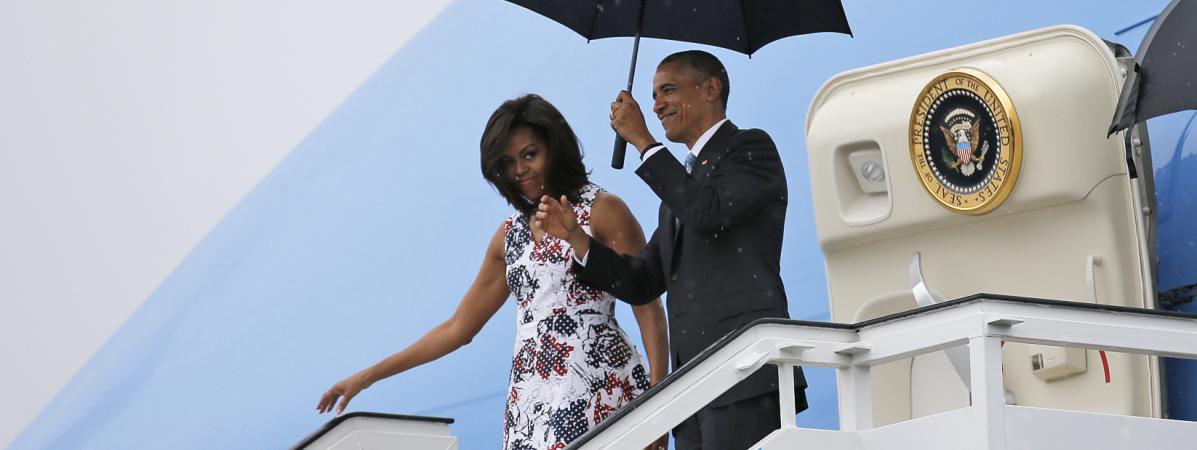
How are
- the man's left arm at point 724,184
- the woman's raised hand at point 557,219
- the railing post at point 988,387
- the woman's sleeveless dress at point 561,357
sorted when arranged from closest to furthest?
1. the railing post at point 988,387
2. the man's left arm at point 724,184
3. the woman's raised hand at point 557,219
4. the woman's sleeveless dress at point 561,357

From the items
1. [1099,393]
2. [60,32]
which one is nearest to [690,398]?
[1099,393]

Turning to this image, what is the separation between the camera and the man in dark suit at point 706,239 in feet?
11.4

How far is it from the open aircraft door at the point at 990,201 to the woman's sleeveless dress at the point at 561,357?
0.79 m

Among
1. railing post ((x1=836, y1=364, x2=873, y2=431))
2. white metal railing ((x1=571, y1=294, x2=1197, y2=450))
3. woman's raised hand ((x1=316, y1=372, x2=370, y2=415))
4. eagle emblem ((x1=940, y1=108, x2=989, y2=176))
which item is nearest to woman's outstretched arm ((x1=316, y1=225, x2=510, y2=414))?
woman's raised hand ((x1=316, y1=372, x2=370, y2=415))

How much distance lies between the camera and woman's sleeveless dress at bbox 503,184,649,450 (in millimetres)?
3857

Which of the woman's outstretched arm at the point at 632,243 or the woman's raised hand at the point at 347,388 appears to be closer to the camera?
the woman's outstretched arm at the point at 632,243

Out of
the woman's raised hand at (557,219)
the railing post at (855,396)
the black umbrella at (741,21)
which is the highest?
the black umbrella at (741,21)

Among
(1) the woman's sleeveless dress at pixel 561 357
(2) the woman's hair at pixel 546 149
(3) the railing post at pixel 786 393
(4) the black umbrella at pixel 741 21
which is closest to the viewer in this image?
(3) the railing post at pixel 786 393

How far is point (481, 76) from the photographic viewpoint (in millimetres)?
8477

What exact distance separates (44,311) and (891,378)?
6817 mm

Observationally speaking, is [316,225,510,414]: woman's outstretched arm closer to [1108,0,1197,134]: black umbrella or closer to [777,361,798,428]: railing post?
[777,361,798,428]: railing post

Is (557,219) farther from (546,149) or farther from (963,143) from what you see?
(963,143)

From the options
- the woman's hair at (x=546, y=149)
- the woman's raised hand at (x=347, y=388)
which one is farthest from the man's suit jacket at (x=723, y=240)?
the woman's raised hand at (x=347, y=388)

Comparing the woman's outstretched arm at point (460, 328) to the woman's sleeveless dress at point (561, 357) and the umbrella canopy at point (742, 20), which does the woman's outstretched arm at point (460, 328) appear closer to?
the woman's sleeveless dress at point (561, 357)
